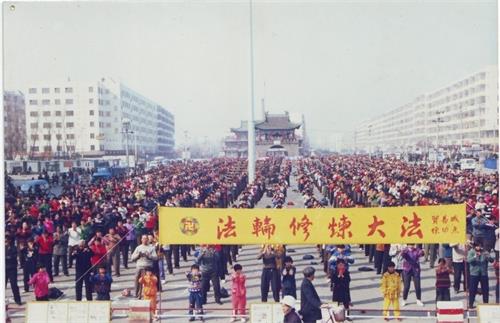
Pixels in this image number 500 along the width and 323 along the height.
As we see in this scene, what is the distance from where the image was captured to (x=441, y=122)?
22.6 feet

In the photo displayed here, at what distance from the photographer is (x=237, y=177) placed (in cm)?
750

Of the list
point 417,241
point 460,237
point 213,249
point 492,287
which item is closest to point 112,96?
point 213,249

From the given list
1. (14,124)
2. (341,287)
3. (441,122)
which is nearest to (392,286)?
(341,287)

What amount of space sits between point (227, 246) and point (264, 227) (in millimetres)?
733

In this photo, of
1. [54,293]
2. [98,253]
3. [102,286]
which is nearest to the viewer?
[102,286]

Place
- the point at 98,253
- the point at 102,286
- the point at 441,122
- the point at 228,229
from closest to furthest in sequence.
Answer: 1. the point at 228,229
2. the point at 102,286
3. the point at 98,253
4. the point at 441,122

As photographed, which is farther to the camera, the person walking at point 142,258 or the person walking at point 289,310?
the person walking at point 142,258

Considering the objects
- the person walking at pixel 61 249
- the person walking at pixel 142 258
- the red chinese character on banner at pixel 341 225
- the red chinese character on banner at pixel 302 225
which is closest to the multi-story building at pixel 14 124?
the person walking at pixel 61 249

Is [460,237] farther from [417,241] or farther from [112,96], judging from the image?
[112,96]

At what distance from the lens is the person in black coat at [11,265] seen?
5562mm

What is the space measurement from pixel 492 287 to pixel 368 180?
232 centimetres

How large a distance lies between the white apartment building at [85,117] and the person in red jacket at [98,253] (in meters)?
1.14

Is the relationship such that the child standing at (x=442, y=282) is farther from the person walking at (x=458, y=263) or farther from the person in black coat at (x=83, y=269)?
the person in black coat at (x=83, y=269)

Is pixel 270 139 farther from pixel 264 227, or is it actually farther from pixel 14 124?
pixel 14 124
